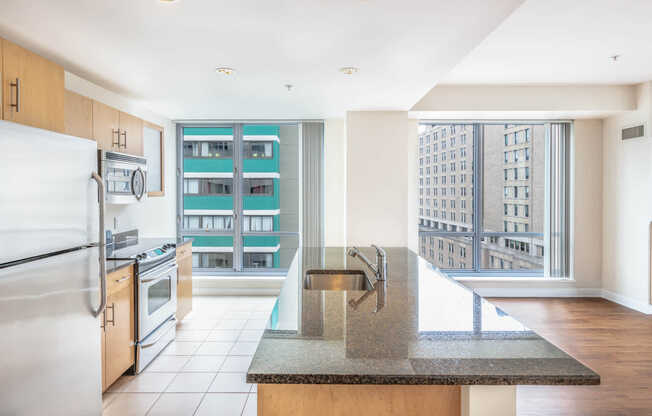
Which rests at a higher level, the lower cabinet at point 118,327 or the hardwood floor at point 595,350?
the lower cabinet at point 118,327

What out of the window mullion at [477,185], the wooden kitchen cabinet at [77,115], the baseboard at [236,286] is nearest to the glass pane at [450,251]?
the window mullion at [477,185]

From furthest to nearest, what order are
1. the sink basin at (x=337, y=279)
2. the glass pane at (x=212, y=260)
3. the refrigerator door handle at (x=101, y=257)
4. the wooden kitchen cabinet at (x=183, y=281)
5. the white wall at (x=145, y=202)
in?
the glass pane at (x=212, y=260)
the wooden kitchen cabinet at (x=183, y=281)
the white wall at (x=145, y=202)
the sink basin at (x=337, y=279)
the refrigerator door handle at (x=101, y=257)

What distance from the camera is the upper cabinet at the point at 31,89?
2232 mm

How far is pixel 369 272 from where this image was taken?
2457mm

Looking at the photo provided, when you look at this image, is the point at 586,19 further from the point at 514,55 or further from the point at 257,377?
Answer: the point at 257,377

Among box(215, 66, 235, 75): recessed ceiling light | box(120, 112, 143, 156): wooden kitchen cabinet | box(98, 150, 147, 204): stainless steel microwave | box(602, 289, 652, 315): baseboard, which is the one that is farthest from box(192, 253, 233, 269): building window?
box(602, 289, 652, 315): baseboard

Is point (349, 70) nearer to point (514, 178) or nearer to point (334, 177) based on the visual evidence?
point (334, 177)

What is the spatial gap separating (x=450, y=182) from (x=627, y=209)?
2.12 m

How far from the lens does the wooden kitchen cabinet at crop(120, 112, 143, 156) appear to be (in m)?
3.56

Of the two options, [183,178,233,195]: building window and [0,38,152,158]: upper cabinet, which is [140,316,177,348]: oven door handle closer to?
[0,38,152,158]: upper cabinet

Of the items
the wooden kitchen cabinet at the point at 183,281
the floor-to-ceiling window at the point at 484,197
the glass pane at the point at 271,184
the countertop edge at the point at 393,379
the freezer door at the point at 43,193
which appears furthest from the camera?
the glass pane at the point at 271,184

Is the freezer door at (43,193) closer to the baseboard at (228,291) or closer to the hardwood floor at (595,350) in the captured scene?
the hardwood floor at (595,350)

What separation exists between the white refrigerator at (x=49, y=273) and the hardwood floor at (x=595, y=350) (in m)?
2.58

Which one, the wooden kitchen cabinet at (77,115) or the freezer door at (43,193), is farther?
the wooden kitchen cabinet at (77,115)
